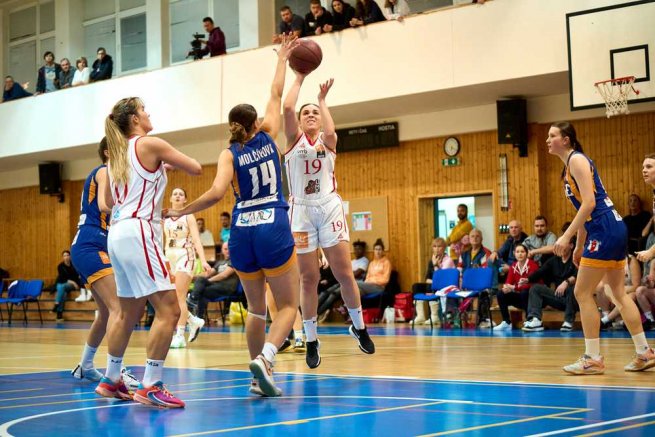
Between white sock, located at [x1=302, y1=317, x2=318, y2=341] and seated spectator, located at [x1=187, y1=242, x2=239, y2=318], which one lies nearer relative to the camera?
white sock, located at [x1=302, y1=317, x2=318, y2=341]

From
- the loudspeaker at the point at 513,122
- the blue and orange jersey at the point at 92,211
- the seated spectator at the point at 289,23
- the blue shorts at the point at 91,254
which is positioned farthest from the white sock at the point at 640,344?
the seated spectator at the point at 289,23

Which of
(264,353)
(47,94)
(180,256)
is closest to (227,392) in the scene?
(264,353)

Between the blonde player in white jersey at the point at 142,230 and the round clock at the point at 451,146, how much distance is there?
12.4m

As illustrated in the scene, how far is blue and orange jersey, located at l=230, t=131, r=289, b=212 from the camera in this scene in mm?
5812

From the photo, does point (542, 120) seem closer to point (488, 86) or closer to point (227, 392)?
point (488, 86)

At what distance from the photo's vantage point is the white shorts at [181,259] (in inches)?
434

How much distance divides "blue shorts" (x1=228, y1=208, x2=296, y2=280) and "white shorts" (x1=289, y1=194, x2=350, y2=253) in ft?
5.08

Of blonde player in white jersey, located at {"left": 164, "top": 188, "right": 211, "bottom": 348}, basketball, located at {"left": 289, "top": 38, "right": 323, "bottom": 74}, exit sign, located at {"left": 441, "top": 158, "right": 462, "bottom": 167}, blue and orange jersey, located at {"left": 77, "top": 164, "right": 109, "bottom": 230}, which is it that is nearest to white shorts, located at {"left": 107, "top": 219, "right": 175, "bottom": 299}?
blue and orange jersey, located at {"left": 77, "top": 164, "right": 109, "bottom": 230}

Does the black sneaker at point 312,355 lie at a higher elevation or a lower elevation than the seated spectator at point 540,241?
lower

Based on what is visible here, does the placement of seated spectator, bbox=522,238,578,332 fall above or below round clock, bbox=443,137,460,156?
below

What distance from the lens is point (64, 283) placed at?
22250mm

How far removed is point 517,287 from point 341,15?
6.49m

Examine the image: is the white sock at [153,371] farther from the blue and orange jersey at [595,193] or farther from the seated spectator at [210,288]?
the seated spectator at [210,288]

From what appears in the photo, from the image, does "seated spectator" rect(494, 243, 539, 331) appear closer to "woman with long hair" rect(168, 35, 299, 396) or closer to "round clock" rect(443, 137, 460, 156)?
"round clock" rect(443, 137, 460, 156)
